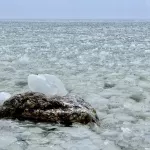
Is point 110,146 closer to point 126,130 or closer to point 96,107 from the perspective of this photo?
point 126,130

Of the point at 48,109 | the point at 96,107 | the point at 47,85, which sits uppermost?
the point at 47,85

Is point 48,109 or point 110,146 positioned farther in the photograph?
point 48,109

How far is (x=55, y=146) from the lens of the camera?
489 cm

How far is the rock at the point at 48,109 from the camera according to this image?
19.3 ft

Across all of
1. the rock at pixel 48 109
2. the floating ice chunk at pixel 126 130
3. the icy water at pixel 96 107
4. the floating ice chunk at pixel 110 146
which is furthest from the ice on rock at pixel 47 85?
the floating ice chunk at pixel 110 146

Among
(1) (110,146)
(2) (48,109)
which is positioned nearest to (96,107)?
(2) (48,109)

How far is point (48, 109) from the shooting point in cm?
605

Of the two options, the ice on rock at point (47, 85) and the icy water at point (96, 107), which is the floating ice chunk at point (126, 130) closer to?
the icy water at point (96, 107)

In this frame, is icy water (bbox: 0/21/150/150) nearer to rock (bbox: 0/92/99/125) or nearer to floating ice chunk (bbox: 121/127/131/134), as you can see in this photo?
floating ice chunk (bbox: 121/127/131/134)

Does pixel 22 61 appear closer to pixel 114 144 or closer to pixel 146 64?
pixel 146 64

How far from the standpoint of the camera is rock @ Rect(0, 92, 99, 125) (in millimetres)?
5895

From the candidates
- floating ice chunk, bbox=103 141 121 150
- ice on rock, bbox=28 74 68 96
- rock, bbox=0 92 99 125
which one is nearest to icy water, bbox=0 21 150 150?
floating ice chunk, bbox=103 141 121 150

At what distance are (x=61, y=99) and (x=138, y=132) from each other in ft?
4.70

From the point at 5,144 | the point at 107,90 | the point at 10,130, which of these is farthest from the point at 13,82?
the point at 5,144
